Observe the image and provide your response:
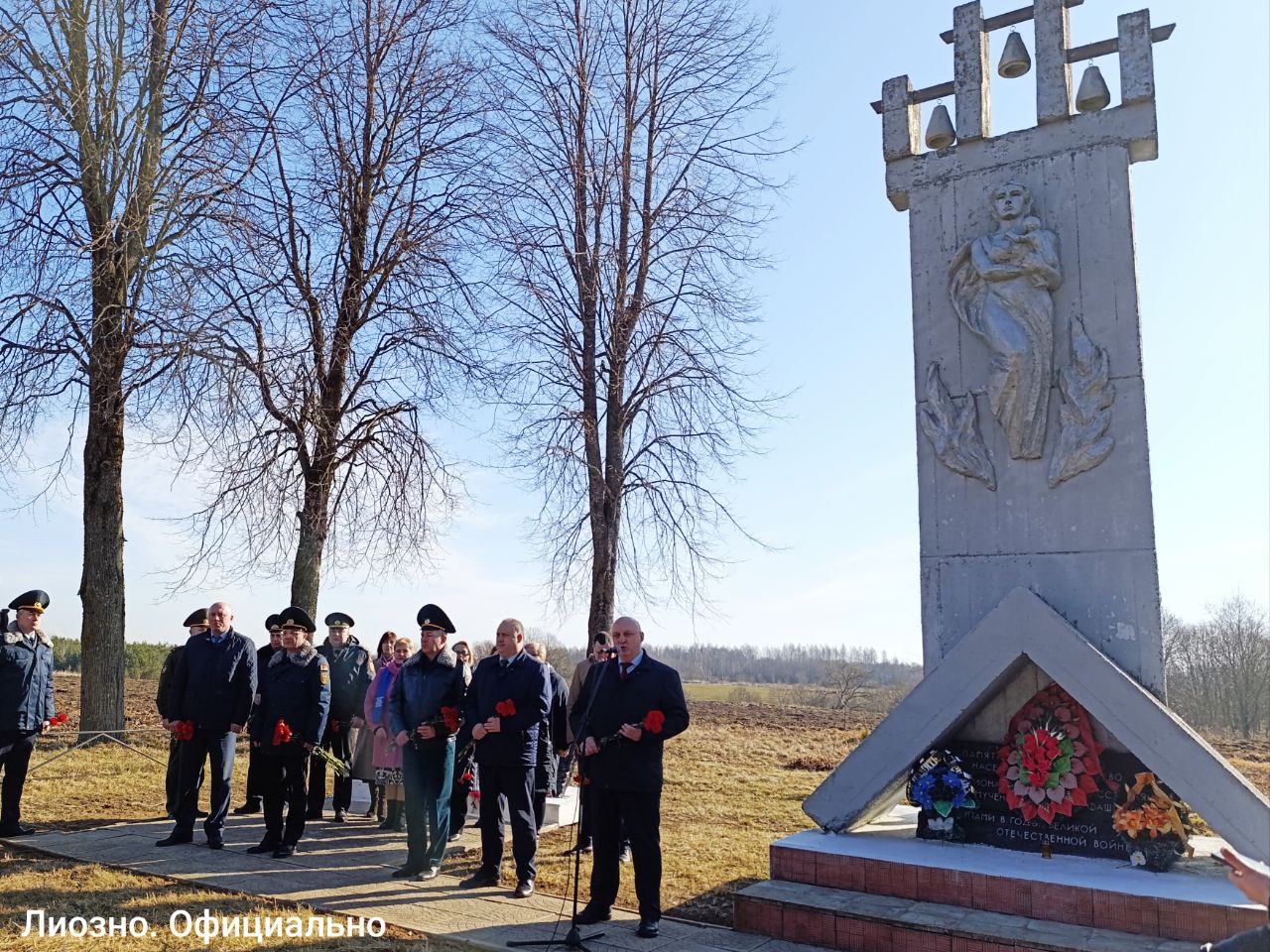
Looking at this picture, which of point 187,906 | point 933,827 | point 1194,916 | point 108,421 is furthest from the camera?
point 108,421

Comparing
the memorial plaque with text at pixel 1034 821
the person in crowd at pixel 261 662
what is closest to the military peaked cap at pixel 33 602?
the person in crowd at pixel 261 662

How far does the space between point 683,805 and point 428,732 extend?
4746 millimetres

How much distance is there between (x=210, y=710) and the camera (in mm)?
8242

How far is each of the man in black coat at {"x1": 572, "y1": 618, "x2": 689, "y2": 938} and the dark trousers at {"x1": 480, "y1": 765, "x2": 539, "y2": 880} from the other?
65 centimetres

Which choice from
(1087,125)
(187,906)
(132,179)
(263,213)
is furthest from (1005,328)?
(132,179)

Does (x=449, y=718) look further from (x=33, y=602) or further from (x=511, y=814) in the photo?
(x=33, y=602)

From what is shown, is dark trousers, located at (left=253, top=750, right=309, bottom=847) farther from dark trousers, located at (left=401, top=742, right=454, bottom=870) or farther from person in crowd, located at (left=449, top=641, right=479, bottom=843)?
person in crowd, located at (left=449, top=641, right=479, bottom=843)

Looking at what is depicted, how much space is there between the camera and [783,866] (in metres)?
6.48

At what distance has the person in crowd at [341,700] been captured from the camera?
9.70 metres

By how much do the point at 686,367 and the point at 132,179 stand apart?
7.21 metres

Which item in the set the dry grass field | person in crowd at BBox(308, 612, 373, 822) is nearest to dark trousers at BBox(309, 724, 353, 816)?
person in crowd at BBox(308, 612, 373, 822)

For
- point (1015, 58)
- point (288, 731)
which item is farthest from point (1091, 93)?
point (288, 731)

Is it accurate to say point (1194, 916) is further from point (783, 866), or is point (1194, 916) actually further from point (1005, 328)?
point (1005, 328)

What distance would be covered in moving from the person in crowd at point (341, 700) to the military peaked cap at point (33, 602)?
2.46m
